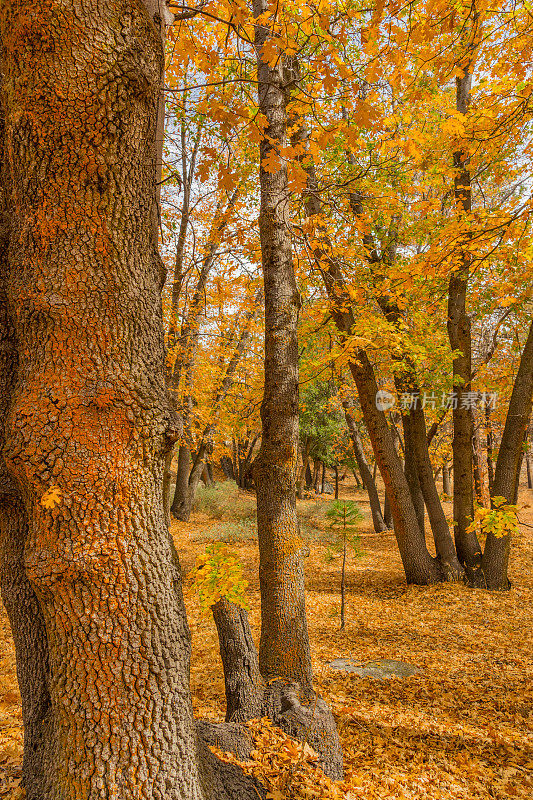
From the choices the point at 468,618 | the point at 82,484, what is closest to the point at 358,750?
the point at 82,484

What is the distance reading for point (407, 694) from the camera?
416 cm

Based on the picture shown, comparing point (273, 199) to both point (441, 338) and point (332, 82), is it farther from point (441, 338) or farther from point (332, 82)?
point (441, 338)

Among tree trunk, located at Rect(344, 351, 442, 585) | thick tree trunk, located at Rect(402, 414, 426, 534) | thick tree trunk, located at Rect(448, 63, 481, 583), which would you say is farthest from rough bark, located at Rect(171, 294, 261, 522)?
thick tree trunk, located at Rect(448, 63, 481, 583)

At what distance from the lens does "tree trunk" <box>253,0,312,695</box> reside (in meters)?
3.17

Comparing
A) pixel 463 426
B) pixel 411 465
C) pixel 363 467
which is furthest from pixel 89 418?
pixel 363 467

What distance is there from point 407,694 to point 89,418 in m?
4.38

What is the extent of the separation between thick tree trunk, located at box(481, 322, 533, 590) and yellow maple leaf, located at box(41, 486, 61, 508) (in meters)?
7.07

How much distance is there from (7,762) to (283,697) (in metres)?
1.67

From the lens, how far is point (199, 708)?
3.77m

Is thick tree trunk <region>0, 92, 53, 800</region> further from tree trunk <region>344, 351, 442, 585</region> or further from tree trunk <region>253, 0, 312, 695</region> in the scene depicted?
tree trunk <region>344, 351, 442, 585</region>

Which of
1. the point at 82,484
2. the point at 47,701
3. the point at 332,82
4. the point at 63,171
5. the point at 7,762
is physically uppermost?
the point at 332,82

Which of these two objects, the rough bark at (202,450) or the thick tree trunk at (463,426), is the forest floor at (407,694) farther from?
the rough bark at (202,450)

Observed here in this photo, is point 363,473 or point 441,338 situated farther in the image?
point 363,473

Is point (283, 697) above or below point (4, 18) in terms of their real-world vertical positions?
below
